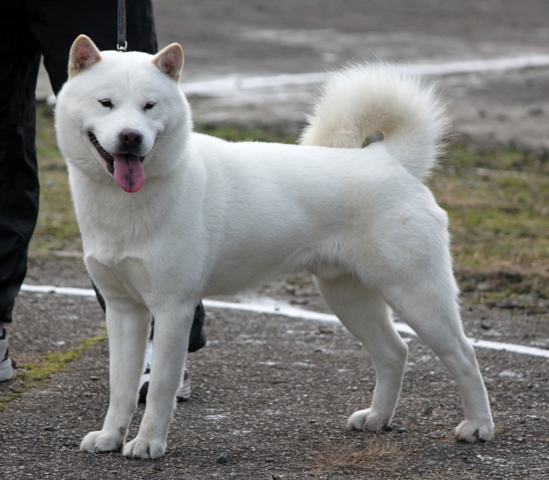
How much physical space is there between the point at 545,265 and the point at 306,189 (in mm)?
3094

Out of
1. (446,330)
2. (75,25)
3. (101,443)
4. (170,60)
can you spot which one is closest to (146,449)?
(101,443)

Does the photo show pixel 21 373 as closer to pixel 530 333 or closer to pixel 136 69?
pixel 136 69

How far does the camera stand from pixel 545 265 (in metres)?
6.15

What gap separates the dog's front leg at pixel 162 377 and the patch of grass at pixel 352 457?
527mm

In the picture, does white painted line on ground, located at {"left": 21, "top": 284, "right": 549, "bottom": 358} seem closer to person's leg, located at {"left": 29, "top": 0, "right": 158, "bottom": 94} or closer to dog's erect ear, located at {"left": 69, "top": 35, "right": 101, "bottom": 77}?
person's leg, located at {"left": 29, "top": 0, "right": 158, "bottom": 94}

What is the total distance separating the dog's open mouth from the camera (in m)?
3.13

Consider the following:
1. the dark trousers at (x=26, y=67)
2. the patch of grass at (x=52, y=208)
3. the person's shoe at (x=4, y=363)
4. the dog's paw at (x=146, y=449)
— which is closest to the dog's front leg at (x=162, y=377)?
the dog's paw at (x=146, y=449)

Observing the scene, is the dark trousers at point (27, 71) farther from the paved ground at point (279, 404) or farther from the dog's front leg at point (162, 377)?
the dog's front leg at point (162, 377)

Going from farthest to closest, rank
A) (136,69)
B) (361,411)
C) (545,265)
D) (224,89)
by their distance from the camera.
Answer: (224,89) → (545,265) → (361,411) → (136,69)

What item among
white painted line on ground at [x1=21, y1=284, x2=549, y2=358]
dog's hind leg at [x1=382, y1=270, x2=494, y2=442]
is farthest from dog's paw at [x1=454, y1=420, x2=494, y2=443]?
white painted line on ground at [x1=21, y1=284, x2=549, y2=358]

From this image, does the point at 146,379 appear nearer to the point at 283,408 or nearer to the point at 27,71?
the point at 283,408

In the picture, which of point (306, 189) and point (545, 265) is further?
point (545, 265)

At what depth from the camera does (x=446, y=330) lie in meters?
3.54

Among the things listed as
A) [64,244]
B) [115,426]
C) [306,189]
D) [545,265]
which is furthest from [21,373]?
[545,265]
